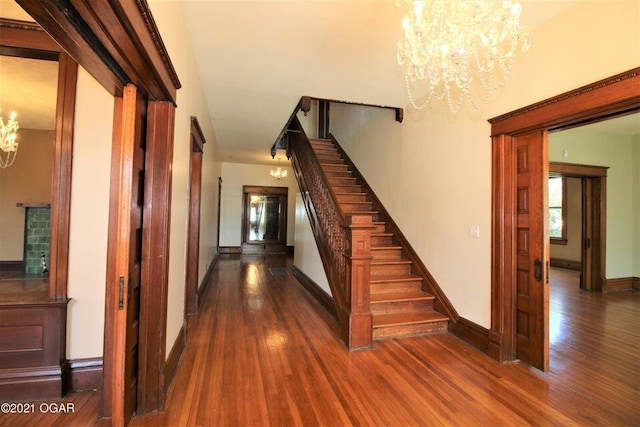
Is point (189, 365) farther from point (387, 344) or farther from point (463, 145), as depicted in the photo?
point (463, 145)

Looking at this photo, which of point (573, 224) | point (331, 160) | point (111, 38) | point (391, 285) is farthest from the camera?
point (573, 224)

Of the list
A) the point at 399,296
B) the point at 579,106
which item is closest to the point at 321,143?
the point at 399,296

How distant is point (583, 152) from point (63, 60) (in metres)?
7.47

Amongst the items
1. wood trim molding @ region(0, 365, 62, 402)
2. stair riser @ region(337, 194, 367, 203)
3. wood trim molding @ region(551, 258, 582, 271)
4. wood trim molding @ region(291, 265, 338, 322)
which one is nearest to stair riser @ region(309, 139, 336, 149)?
stair riser @ region(337, 194, 367, 203)

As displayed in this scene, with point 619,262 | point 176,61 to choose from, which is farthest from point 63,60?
point 619,262

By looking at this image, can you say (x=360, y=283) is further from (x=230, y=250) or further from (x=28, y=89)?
(x=230, y=250)

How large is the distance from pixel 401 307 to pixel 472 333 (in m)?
0.79

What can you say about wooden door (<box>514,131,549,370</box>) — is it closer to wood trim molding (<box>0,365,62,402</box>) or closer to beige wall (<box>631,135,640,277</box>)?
wood trim molding (<box>0,365,62,402</box>)

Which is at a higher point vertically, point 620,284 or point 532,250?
point 532,250

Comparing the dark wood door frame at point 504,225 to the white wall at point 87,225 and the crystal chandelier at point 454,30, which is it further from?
the white wall at point 87,225

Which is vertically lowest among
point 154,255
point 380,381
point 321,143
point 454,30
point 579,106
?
point 380,381

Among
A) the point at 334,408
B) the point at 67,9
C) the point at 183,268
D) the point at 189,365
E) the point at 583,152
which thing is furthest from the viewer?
the point at 583,152

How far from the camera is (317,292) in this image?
14.8ft

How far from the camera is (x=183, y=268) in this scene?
106 inches
